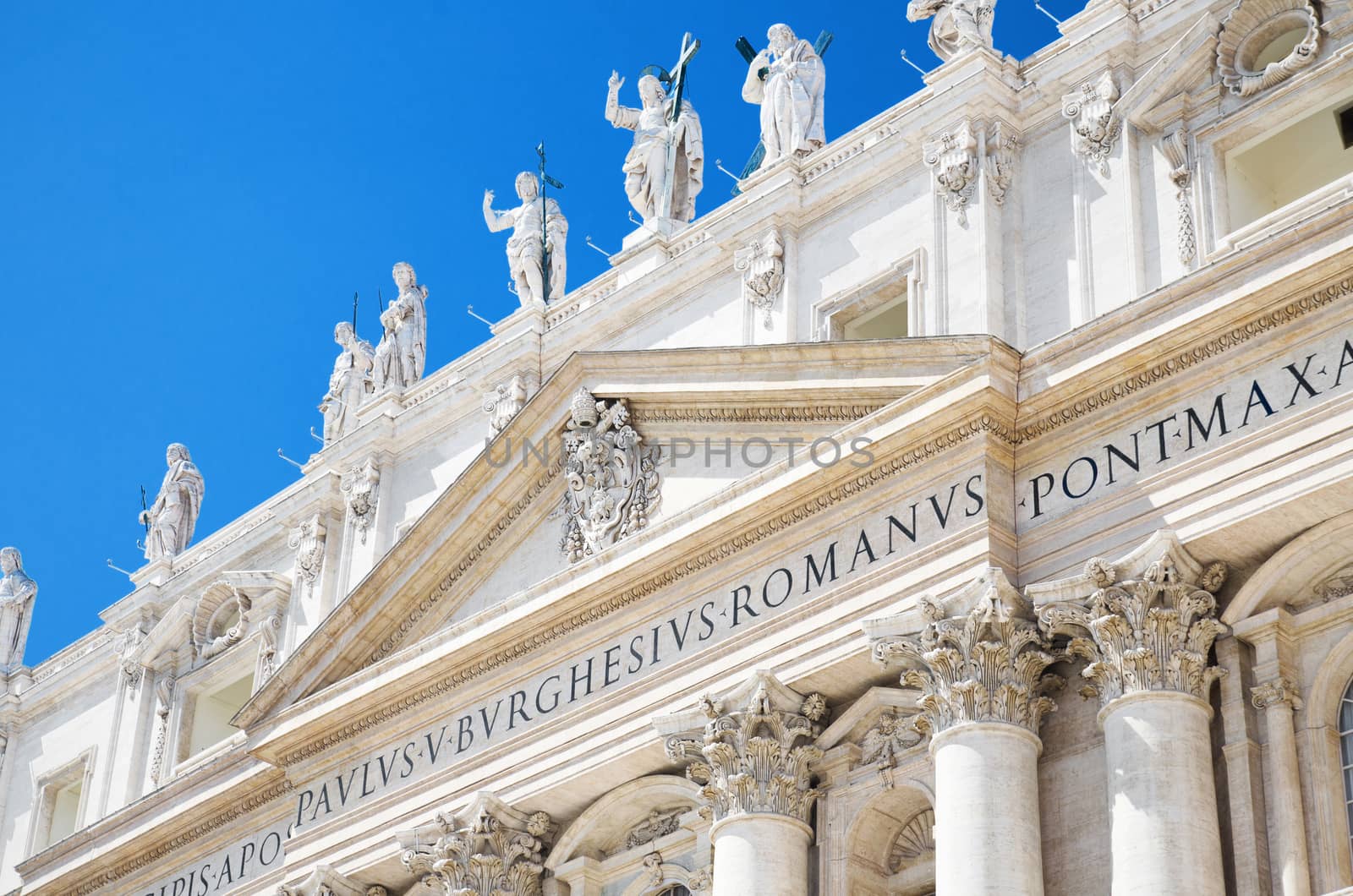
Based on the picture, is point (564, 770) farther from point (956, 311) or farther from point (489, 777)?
point (956, 311)

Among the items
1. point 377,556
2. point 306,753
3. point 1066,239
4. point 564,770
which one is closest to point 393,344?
point 377,556

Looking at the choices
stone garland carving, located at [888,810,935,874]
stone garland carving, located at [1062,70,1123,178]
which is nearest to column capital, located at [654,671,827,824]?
stone garland carving, located at [888,810,935,874]

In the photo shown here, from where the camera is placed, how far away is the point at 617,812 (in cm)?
2491

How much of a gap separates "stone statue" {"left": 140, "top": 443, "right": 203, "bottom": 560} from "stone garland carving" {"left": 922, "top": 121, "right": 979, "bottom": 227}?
15313mm

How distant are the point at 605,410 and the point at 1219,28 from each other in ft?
25.3

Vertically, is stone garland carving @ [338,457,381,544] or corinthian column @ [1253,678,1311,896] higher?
stone garland carving @ [338,457,381,544]

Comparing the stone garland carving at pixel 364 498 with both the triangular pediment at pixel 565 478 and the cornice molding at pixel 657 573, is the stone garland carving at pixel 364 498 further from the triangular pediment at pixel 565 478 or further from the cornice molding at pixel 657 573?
the cornice molding at pixel 657 573

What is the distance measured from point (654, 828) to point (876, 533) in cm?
441

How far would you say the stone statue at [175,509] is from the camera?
1406 inches

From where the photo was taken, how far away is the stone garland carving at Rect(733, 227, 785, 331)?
26.6 metres

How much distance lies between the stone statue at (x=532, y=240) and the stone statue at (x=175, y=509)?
24.9 ft

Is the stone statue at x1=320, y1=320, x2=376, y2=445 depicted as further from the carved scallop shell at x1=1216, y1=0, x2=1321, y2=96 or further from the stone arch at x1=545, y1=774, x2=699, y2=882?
the carved scallop shell at x1=1216, y1=0, x2=1321, y2=96

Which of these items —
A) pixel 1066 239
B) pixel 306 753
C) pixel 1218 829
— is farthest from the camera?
pixel 306 753

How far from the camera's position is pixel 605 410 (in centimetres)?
2605
